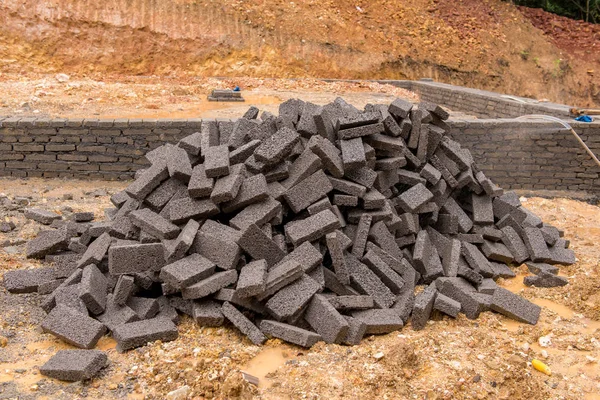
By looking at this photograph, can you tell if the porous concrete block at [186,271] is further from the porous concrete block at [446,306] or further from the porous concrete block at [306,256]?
the porous concrete block at [446,306]

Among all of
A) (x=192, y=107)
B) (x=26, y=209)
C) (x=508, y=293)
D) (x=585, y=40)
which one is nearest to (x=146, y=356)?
(x=508, y=293)

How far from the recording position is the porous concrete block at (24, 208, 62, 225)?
6.79 m

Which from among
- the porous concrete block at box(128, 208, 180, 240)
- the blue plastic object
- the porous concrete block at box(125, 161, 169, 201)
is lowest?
the porous concrete block at box(128, 208, 180, 240)

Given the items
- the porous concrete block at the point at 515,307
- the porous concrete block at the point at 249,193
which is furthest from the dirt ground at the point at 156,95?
the porous concrete block at the point at 515,307

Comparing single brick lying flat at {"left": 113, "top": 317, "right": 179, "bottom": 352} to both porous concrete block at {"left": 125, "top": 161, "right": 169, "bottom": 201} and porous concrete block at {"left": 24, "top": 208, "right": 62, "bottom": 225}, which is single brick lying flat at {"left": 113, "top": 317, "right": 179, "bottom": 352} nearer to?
porous concrete block at {"left": 125, "top": 161, "right": 169, "bottom": 201}

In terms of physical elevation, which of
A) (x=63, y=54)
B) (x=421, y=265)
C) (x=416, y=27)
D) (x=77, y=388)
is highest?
(x=416, y=27)

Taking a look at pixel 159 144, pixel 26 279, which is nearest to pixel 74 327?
pixel 26 279

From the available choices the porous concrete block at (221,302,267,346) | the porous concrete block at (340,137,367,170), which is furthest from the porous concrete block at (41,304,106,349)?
the porous concrete block at (340,137,367,170)

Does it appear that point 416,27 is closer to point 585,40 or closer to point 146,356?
point 585,40

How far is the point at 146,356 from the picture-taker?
426 centimetres

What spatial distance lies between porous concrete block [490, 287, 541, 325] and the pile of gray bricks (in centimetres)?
1

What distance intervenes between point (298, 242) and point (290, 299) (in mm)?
611

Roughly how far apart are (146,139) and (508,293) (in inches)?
225

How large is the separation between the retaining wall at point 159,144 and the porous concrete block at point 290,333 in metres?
4.75
